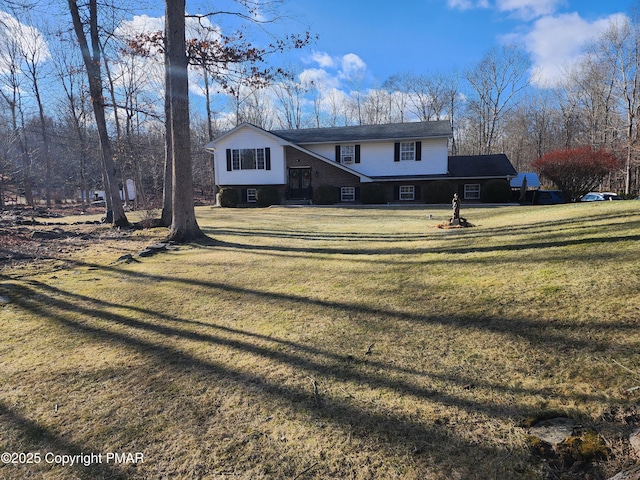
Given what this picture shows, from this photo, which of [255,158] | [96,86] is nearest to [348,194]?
[255,158]

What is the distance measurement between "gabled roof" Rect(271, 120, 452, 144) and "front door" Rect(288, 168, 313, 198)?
87.5 inches

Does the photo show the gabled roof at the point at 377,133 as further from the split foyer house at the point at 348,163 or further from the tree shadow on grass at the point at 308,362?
the tree shadow on grass at the point at 308,362

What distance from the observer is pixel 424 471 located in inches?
76.7

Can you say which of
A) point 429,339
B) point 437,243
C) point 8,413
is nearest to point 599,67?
point 437,243

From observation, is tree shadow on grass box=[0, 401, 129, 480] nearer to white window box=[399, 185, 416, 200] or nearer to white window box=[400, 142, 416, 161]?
white window box=[399, 185, 416, 200]

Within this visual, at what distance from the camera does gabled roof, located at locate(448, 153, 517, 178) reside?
23891 millimetres

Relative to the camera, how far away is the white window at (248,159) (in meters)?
25.6

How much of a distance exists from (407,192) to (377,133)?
4834 mm

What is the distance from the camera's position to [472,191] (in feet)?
79.8

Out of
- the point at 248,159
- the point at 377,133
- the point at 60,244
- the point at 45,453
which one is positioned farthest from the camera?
the point at 377,133

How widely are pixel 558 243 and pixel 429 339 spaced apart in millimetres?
3754

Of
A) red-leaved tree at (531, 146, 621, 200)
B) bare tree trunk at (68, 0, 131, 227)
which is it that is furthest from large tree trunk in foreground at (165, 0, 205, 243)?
red-leaved tree at (531, 146, 621, 200)

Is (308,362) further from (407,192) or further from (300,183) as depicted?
(300,183)

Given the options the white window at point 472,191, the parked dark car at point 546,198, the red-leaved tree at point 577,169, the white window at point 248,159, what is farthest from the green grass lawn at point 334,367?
the white window at point 248,159
